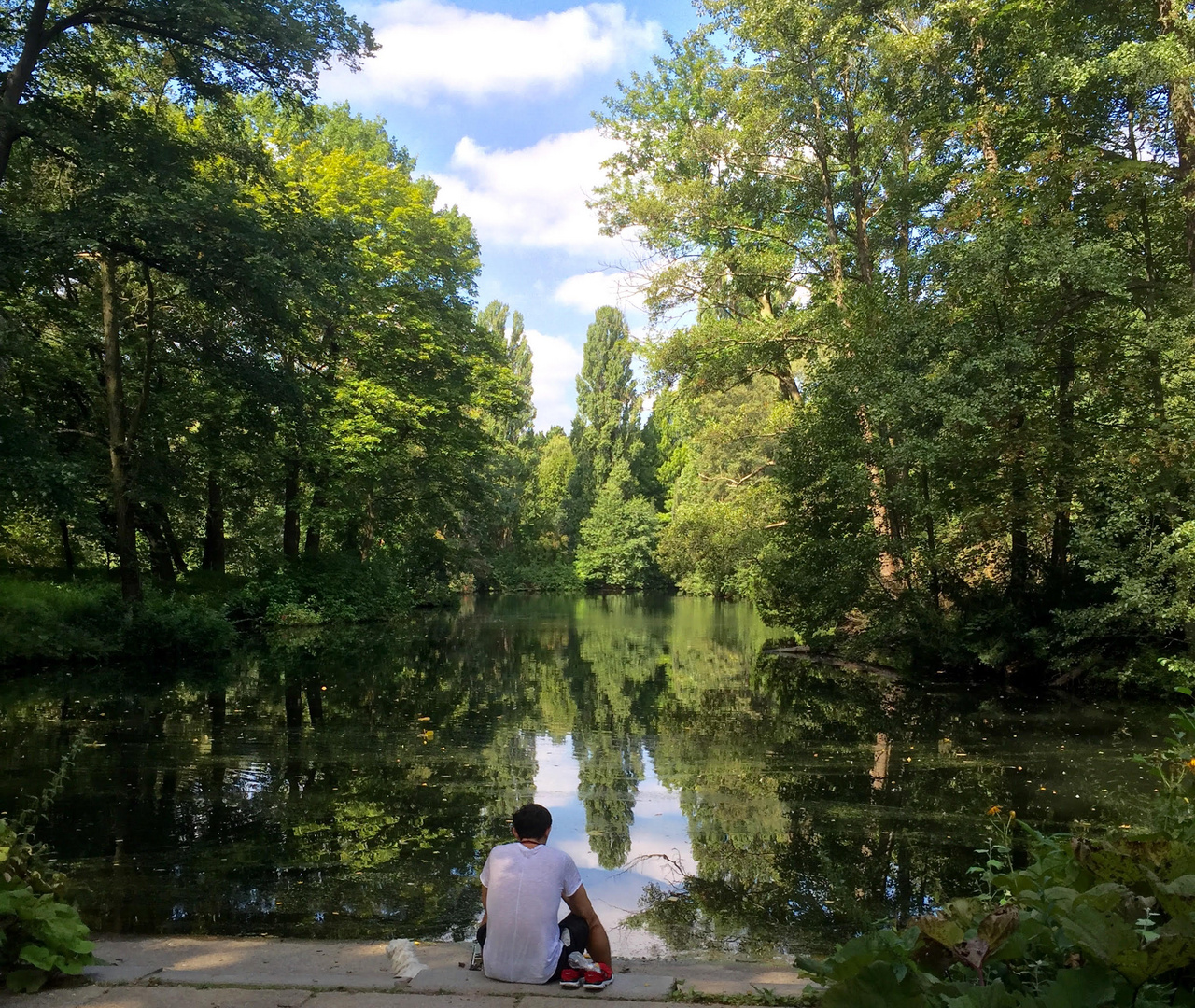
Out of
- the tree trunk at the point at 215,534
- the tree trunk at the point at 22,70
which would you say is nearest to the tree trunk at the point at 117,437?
the tree trunk at the point at 22,70

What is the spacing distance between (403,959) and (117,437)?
724 inches

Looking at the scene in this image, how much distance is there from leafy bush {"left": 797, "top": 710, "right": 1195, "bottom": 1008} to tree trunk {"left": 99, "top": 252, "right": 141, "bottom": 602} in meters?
18.7

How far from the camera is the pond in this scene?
19.2 feet

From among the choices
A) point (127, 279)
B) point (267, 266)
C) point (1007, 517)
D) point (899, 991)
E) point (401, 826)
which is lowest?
point (401, 826)

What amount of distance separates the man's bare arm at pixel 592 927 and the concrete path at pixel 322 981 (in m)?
0.12

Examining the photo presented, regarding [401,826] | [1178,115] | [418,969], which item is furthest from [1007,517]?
[418,969]

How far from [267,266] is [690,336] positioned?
36.8 ft

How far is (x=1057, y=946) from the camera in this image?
9.68ft

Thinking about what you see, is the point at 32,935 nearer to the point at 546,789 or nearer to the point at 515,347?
the point at 546,789

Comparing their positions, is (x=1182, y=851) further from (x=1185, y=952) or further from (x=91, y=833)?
(x=91, y=833)

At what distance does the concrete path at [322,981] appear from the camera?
11.5 ft

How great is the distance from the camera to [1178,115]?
45.8ft

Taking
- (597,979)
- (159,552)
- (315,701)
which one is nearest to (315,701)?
(315,701)

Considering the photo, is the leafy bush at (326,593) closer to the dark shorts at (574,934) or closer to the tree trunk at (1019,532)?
the tree trunk at (1019,532)
